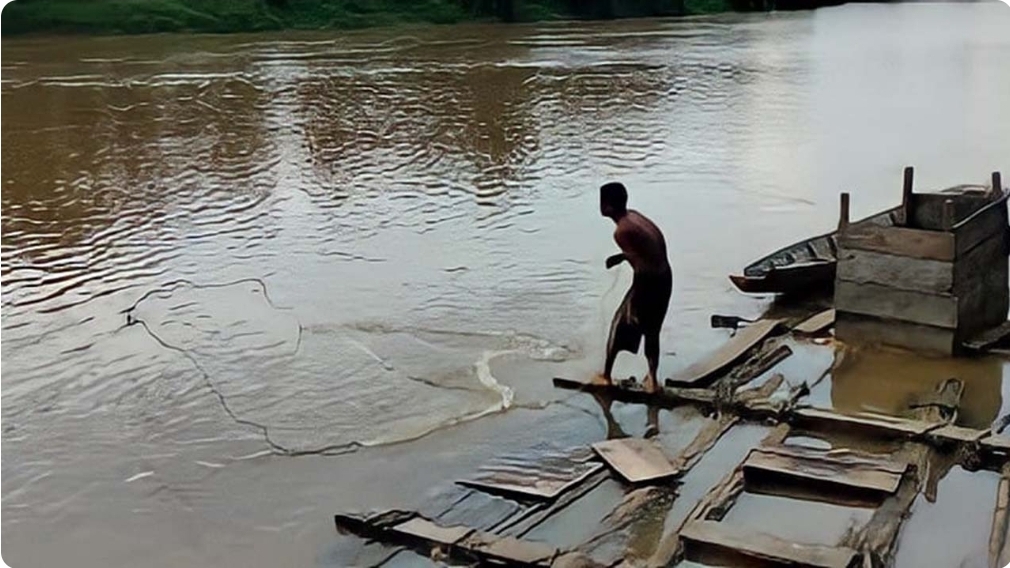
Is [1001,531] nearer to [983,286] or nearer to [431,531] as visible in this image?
[431,531]

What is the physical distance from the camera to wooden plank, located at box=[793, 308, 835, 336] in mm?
7859

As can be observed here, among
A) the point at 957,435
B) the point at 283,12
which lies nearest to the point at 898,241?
the point at 957,435

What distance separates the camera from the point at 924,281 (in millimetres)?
7207

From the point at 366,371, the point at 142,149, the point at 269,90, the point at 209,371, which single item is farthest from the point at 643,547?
the point at 269,90

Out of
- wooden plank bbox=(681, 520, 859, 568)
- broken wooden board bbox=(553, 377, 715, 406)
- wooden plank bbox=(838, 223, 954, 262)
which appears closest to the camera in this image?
wooden plank bbox=(681, 520, 859, 568)

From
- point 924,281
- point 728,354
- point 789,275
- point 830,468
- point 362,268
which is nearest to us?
point 830,468

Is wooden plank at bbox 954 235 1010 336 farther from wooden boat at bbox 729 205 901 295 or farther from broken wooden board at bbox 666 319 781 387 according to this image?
broken wooden board at bbox 666 319 781 387

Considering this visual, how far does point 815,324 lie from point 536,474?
9.40 feet

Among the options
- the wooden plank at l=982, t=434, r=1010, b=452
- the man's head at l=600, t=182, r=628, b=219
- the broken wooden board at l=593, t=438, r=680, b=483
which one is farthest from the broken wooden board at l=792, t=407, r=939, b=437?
the man's head at l=600, t=182, r=628, b=219

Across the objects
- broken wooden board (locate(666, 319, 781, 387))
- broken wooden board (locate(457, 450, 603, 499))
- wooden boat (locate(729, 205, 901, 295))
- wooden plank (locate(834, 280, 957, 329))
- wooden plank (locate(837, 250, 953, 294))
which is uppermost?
wooden plank (locate(837, 250, 953, 294))

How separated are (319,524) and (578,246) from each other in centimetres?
565

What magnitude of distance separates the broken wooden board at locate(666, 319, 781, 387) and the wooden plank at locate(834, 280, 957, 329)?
0.52 meters

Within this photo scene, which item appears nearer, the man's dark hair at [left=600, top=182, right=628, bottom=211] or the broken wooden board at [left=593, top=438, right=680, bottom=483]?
the broken wooden board at [left=593, top=438, right=680, bottom=483]

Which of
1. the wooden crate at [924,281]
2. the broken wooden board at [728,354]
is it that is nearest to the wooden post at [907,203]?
the wooden crate at [924,281]
